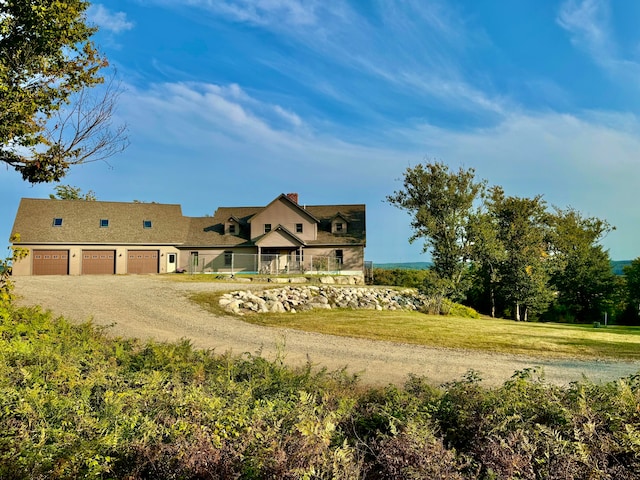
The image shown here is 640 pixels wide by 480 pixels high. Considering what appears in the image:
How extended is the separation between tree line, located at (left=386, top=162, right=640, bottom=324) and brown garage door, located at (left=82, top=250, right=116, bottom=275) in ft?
76.6

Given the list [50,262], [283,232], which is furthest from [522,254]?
[50,262]

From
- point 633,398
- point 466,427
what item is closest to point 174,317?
point 466,427

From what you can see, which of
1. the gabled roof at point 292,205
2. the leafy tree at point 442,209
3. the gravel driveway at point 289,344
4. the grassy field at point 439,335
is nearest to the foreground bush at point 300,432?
the gravel driveway at point 289,344

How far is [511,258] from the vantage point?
30.3 meters

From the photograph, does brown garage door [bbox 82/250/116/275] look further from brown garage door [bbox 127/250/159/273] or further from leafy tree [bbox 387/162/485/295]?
leafy tree [bbox 387/162/485/295]

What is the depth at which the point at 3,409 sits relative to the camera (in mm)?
4141

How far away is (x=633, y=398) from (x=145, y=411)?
178 inches

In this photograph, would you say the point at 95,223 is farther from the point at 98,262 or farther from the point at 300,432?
the point at 300,432

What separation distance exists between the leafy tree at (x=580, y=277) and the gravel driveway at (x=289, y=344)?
25887 millimetres

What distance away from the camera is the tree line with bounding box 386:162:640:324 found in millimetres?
27875

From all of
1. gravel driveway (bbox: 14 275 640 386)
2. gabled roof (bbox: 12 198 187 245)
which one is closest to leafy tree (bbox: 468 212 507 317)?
gravel driveway (bbox: 14 275 640 386)

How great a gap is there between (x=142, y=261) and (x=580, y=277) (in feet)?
115

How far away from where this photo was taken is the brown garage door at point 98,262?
3547cm

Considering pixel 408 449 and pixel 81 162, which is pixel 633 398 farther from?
pixel 81 162
